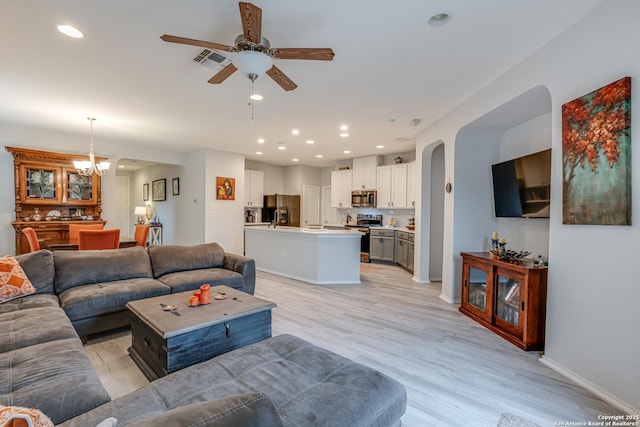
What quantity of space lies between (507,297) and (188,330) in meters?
3.02

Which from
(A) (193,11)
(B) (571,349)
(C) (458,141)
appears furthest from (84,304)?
(C) (458,141)

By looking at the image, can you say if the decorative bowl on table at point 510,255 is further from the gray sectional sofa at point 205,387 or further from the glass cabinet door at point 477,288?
the gray sectional sofa at point 205,387

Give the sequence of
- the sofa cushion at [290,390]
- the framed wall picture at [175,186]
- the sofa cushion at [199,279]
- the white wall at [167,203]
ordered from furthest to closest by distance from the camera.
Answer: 1. the white wall at [167,203]
2. the framed wall picture at [175,186]
3. the sofa cushion at [199,279]
4. the sofa cushion at [290,390]

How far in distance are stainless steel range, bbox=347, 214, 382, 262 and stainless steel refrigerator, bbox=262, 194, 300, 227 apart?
199cm

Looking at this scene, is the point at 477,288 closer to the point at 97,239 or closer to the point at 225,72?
the point at 225,72

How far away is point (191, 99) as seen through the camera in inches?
152

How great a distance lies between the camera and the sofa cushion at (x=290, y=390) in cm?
118

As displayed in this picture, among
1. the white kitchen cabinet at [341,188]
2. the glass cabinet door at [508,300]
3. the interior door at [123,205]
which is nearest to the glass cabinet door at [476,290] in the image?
the glass cabinet door at [508,300]

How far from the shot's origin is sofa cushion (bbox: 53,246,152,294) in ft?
9.66

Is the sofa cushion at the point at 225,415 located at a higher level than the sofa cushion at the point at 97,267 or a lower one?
higher

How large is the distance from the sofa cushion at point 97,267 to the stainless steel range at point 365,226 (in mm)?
4881

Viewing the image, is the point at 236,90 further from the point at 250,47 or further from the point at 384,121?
the point at 384,121

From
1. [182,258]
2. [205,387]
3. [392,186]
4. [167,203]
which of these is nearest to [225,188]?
[167,203]

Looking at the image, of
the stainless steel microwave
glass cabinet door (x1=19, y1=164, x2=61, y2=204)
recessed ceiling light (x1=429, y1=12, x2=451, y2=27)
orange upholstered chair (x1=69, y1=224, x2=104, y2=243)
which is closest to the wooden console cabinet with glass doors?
recessed ceiling light (x1=429, y1=12, x2=451, y2=27)
